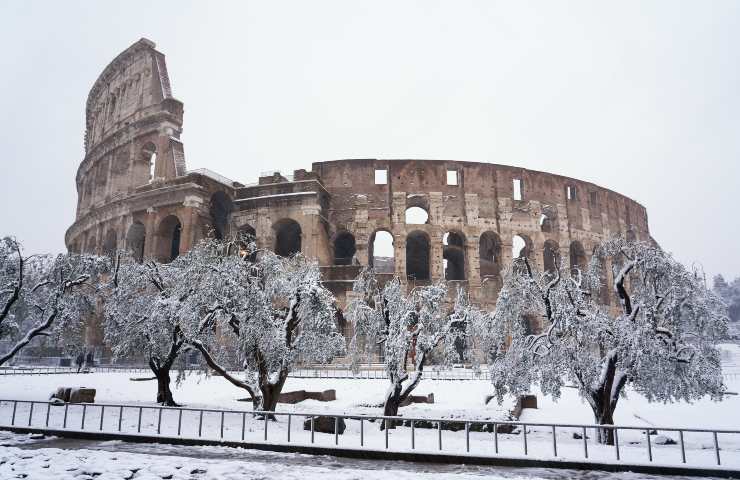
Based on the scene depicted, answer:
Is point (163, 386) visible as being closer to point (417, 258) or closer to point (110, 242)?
point (417, 258)

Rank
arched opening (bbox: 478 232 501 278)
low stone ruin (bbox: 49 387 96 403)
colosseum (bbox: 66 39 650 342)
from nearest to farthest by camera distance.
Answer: low stone ruin (bbox: 49 387 96 403), colosseum (bbox: 66 39 650 342), arched opening (bbox: 478 232 501 278)

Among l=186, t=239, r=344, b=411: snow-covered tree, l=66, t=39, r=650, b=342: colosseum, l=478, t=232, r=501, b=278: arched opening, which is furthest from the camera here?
l=478, t=232, r=501, b=278: arched opening

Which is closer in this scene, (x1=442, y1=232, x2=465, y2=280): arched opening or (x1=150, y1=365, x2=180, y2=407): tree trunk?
(x1=150, y1=365, x2=180, y2=407): tree trunk

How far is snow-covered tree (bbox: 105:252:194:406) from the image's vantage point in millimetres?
13820

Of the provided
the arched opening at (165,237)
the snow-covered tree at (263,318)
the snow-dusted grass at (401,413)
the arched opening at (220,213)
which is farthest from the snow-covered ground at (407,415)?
the arched opening at (220,213)

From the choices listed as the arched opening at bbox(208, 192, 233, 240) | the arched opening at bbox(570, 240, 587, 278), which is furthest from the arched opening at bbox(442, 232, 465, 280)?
the arched opening at bbox(208, 192, 233, 240)

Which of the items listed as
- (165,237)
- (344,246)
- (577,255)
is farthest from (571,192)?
(165,237)

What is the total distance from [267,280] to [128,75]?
3551 cm

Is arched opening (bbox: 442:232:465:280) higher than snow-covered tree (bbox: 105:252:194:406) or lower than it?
higher

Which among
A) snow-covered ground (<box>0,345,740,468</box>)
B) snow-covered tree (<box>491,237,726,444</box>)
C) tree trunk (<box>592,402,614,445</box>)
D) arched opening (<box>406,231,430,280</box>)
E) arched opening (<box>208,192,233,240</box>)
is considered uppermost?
arched opening (<box>208,192,233,240</box>)

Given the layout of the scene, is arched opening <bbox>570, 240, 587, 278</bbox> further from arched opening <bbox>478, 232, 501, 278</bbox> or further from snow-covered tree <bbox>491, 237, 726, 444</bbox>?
snow-covered tree <bbox>491, 237, 726, 444</bbox>

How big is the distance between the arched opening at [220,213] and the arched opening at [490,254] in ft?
58.2

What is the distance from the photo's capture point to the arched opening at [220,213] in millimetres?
34719

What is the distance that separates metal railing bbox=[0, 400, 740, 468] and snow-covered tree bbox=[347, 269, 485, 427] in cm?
112
